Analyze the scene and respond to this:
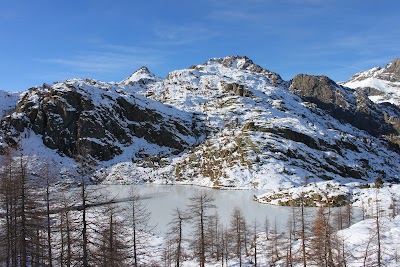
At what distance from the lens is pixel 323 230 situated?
25.5 meters

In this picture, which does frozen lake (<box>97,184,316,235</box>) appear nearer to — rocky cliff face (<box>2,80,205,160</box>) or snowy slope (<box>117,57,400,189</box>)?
snowy slope (<box>117,57,400,189</box>)

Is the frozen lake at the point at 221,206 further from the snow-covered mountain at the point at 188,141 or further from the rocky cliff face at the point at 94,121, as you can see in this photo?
the rocky cliff face at the point at 94,121

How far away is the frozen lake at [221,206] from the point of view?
232 ft

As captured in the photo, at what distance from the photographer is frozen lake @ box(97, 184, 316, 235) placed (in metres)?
70.6

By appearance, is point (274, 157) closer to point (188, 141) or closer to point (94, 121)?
point (188, 141)

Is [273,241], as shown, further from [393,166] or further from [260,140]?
[393,166]

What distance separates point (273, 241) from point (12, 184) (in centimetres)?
3594

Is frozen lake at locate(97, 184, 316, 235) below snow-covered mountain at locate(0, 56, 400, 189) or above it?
below

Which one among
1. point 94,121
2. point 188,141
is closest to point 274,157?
point 188,141

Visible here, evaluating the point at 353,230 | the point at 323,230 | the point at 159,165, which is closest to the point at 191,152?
the point at 159,165

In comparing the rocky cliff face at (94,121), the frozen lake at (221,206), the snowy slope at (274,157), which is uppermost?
the rocky cliff face at (94,121)

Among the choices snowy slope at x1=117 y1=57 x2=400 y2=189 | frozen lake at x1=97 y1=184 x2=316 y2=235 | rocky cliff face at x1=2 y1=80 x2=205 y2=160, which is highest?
rocky cliff face at x1=2 y1=80 x2=205 y2=160

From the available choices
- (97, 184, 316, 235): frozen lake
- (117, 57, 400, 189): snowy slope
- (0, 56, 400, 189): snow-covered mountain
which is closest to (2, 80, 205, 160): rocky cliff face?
(0, 56, 400, 189): snow-covered mountain

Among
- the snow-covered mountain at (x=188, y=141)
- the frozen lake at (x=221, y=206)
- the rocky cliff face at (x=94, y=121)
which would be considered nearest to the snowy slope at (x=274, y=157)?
the snow-covered mountain at (x=188, y=141)
